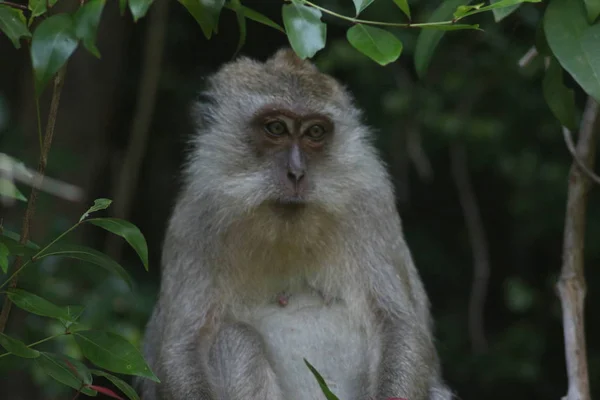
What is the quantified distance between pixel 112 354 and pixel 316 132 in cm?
186

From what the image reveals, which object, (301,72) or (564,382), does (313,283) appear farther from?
(564,382)

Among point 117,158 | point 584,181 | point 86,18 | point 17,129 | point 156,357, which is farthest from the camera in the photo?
point 117,158

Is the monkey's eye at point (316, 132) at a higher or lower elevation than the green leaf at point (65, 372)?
higher

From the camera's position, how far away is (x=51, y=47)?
3100 millimetres

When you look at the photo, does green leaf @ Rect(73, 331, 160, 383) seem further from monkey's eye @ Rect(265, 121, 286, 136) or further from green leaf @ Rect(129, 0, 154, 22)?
monkey's eye @ Rect(265, 121, 286, 136)

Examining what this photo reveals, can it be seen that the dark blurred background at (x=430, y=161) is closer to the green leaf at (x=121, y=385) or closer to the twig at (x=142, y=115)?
the twig at (x=142, y=115)

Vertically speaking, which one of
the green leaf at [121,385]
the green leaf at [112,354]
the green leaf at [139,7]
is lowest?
the green leaf at [121,385]

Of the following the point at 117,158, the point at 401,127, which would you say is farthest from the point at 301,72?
the point at 117,158

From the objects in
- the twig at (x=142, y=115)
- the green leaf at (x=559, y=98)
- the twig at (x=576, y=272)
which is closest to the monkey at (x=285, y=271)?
the twig at (x=576, y=272)

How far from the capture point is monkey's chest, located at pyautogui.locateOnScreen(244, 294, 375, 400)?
5.04 metres

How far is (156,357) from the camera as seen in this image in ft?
17.2

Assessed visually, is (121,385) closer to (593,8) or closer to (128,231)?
(128,231)

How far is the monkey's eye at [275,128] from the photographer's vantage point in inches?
188

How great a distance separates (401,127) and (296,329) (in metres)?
3.60
